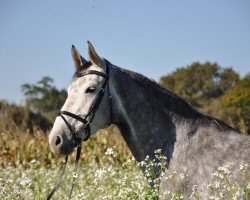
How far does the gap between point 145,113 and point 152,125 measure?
16 centimetres

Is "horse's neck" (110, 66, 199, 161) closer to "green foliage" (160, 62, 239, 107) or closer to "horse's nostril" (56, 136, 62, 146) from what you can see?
"horse's nostril" (56, 136, 62, 146)

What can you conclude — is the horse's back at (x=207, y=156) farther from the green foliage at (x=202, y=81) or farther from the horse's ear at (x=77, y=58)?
the green foliage at (x=202, y=81)

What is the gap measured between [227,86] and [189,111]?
62.5m

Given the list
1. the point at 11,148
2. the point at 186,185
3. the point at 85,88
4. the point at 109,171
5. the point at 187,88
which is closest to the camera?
the point at 109,171

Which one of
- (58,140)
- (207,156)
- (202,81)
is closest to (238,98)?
(202,81)

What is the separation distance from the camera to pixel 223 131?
203 inches

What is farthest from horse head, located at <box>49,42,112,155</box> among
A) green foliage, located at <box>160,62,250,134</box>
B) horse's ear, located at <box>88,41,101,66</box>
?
green foliage, located at <box>160,62,250,134</box>

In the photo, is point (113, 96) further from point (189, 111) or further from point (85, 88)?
point (189, 111)

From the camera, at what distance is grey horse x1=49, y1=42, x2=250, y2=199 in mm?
4949

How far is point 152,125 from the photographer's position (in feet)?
17.3

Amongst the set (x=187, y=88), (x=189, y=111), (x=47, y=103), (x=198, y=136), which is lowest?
(x=198, y=136)

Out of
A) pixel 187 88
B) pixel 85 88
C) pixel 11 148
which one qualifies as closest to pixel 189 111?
pixel 85 88

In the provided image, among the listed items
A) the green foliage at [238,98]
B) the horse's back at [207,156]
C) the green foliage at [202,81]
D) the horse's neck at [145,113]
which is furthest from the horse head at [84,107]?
the green foliage at [202,81]

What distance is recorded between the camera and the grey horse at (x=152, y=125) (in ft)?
16.2
